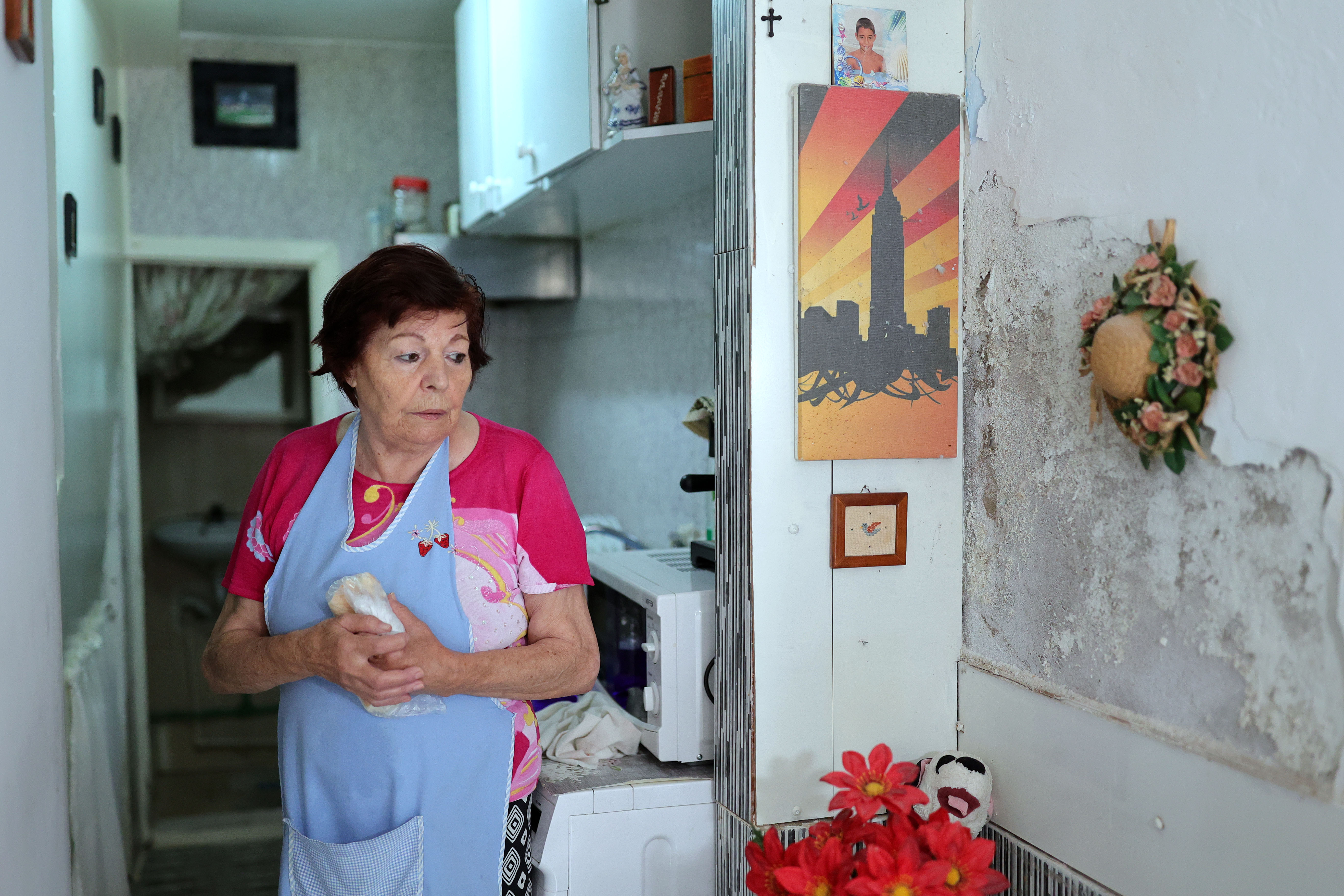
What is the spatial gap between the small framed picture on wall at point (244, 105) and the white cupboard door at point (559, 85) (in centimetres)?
132

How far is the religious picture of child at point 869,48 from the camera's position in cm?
141

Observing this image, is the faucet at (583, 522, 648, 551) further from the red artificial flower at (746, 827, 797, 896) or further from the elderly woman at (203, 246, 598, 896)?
the red artificial flower at (746, 827, 797, 896)

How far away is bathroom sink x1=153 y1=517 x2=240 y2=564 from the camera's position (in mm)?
4543

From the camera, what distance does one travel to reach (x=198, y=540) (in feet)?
14.9

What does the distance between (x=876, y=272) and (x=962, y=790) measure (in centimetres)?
70

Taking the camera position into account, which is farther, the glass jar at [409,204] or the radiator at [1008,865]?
the glass jar at [409,204]

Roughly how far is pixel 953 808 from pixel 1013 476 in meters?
0.44

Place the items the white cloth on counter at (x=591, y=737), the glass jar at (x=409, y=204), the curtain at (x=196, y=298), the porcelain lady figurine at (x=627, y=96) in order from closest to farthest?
the white cloth on counter at (x=591, y=737) < the porcelain lady figurine at (x=627, y=96) < the glass jar at (x=409, y=204) < the curtain at (x=196, y=298)

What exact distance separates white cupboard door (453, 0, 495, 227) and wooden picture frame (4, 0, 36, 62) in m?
1.51

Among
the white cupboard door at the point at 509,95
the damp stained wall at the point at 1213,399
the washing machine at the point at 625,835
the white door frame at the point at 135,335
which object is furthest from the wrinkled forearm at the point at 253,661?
the white door frame at the point at 135,335

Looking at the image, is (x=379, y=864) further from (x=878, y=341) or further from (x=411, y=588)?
(x=878, y=341)

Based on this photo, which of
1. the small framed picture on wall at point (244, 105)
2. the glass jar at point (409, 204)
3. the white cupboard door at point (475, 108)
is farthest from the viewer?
the small framed picture on wall at point (244, 105)

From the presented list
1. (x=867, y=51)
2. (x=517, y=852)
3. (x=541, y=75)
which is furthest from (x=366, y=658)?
(x=541, y=75)

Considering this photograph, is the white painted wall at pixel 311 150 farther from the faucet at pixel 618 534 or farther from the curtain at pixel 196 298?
the faucet at pixel 618 534
